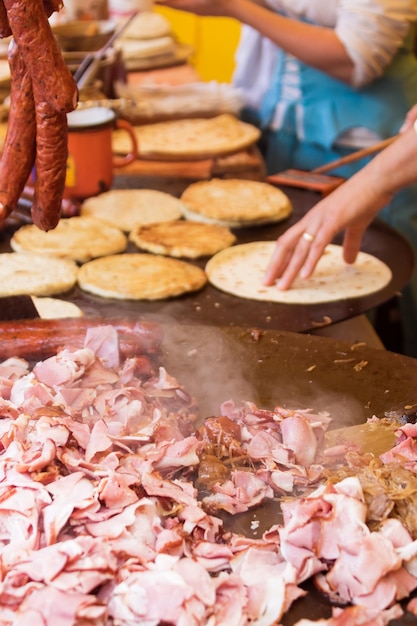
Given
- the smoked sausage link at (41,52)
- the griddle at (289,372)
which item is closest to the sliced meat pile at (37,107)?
the smoked sausage link at (41,52)

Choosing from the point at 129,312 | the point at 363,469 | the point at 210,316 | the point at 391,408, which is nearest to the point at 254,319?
the point at 210,316

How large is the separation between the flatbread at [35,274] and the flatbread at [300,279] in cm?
51

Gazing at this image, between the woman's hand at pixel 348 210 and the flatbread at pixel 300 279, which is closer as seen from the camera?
the woman's hand at pixel 348 210

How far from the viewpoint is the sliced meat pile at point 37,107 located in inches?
54.5

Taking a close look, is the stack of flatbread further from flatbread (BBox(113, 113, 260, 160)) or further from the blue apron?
the blue apron

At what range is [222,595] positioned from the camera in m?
1.33

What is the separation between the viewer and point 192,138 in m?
4.41

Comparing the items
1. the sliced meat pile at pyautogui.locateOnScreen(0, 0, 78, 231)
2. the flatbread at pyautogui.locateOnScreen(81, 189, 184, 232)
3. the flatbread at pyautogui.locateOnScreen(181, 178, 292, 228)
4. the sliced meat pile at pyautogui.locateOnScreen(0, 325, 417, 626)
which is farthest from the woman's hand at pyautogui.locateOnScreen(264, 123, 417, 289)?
the sliced meat pile at pyautogui.locateOnScreen(0, 0, 78, 231)

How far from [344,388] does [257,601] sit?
0.78 metres

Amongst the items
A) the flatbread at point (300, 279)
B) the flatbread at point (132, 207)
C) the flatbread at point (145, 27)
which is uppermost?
the flatbread at point (145, 27)

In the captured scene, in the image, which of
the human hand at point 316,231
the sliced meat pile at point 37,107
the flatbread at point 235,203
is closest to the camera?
the sliced meat pile at point 37,107

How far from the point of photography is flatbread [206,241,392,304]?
2.84m

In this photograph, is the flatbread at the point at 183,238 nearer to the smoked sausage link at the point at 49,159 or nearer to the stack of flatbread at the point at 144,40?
the smoked sausage link at the point at 49,159

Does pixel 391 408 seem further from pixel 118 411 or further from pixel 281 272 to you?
pixel 281 272
